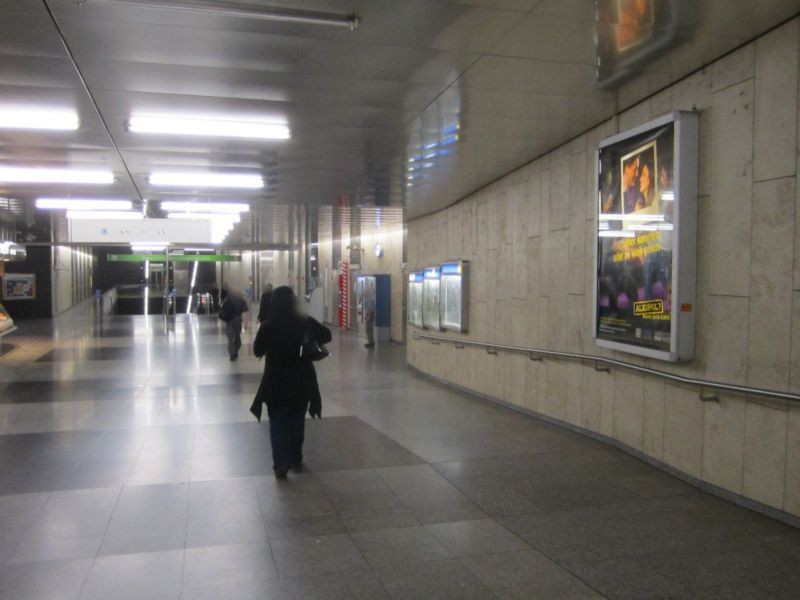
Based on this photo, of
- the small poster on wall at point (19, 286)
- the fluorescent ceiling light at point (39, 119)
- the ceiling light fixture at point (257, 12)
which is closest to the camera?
the ceiling light fixture at point (257, 12)

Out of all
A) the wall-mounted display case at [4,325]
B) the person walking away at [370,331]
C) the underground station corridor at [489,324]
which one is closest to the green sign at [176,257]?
the wall-mounted display case at [4,325]

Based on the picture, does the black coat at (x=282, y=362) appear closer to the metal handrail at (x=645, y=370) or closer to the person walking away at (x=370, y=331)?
the metal handrail at (x=645, y=370)

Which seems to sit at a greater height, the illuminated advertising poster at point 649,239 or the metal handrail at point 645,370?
the illuminated advertising poster at point 649,239

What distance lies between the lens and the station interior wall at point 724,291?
4.45m

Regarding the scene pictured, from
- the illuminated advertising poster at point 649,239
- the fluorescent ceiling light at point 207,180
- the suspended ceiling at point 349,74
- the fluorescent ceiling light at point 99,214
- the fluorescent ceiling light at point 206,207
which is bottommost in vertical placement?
the illuminated advertising poster at point 649,239

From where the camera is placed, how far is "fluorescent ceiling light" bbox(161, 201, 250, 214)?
12891 millimetres

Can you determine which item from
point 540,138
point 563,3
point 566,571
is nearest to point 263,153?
point 540,138

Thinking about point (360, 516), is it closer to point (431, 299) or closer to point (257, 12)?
point (257, 12)

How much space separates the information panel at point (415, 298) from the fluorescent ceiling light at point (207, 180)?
12.7 ft

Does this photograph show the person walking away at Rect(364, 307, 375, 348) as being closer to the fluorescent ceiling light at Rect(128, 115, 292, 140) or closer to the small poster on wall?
the fluorescent ceiling light at Rect(128, 115, 292, 140)

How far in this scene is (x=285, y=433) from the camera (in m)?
5.77

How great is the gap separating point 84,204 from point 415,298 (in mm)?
6803

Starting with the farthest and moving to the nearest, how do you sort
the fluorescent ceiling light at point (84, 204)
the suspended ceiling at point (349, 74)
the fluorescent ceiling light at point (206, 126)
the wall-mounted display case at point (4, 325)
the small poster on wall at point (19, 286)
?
1. the small poster on wall at point (19, 286)
2. the wall-mounted display case at point (4, 325)
3. the fluorescent ceiling light at point (84, 204)
4. the fluorescent ceiling light at point (206, 126)
5. the suspended ceiling at point (349, 74)

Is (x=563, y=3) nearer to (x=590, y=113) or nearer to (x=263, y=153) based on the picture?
(x=590, y=113)
